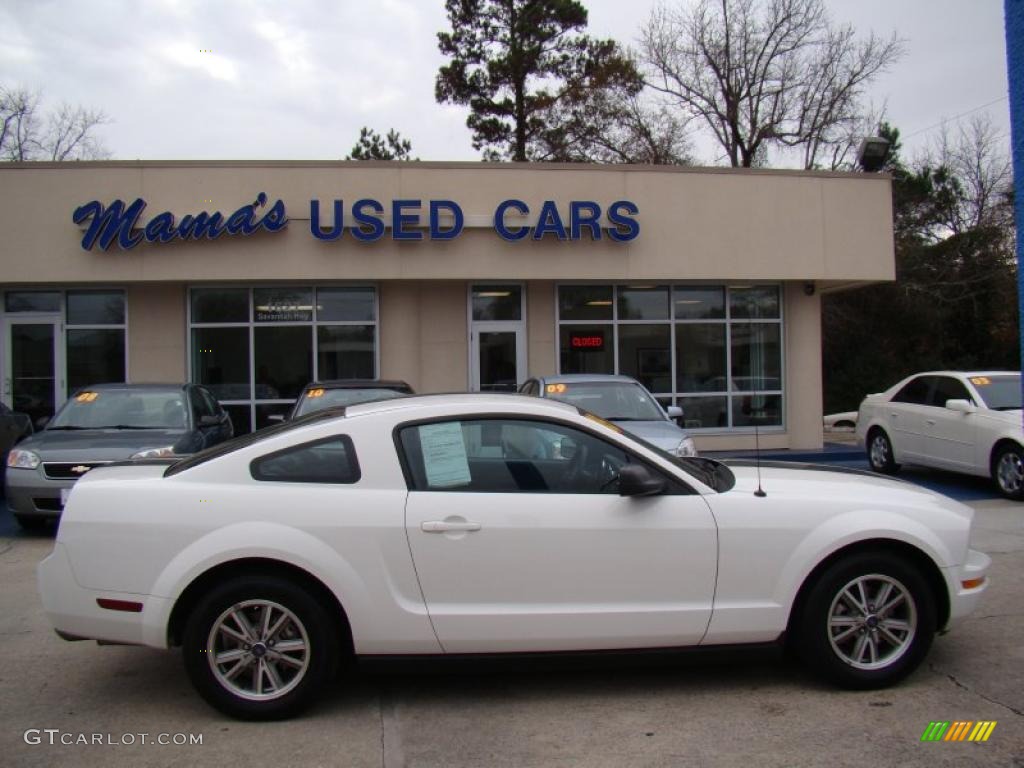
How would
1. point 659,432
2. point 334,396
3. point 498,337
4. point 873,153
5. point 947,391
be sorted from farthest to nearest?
point 873,153 → point 498,337 → point 947,391 → point 334,396 → point 659,432

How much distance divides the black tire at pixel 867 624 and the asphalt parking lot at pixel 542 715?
137 mm

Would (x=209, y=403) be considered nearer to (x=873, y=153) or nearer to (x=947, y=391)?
(x=947, y=391)

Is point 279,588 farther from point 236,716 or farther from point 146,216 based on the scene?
point 146,216

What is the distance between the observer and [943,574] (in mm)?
4355

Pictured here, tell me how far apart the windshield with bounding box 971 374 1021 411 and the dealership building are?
15.0ft

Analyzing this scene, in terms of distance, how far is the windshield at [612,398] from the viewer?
987 centimetres

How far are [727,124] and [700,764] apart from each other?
33892 millimetres

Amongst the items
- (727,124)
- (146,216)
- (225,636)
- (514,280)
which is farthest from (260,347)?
(727,124)

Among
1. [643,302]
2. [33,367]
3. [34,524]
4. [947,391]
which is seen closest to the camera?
[34,524]

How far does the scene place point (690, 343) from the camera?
1598 cm

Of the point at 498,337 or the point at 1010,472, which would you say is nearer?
the point at 1010,472

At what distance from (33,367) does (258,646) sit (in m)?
12.9

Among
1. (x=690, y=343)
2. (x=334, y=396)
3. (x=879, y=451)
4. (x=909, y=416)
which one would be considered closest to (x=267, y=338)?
(x=334, y=396)

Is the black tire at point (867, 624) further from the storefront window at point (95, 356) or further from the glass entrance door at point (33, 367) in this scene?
the glass entrance door at point (33, 367)
